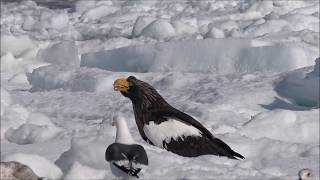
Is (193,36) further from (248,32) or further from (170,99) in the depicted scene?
(170,99)

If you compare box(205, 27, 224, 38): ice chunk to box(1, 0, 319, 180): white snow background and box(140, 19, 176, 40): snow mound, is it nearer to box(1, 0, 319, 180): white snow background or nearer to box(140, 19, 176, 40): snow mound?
box(1, 0, 319, 180): white snow background

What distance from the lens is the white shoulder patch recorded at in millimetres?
4617

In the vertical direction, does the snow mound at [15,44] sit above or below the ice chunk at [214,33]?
above

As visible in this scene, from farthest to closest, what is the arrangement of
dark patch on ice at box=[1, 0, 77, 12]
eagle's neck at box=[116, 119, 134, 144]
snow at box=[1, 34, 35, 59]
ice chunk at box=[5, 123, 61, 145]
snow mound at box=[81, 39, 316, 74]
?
dark patch on ice at box=[1, 0, 77, 12] → snow at box=[1, 34, 35, 59] → snow mound at box=[81, 39, 316, 74] → ice chunk at box=[5, 123, 61, 145] → eagle's neck at box=[116, 119, 134, 144]

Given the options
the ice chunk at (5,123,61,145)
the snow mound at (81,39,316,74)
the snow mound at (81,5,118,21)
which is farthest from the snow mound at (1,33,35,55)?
the ice chunk at (5,123,61,145)

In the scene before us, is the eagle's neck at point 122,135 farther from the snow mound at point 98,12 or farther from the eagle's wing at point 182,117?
the snow mound at point 98,12

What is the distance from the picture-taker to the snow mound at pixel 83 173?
376 cm

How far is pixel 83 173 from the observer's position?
3758 mm

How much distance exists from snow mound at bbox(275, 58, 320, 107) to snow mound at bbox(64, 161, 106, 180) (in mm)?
3912

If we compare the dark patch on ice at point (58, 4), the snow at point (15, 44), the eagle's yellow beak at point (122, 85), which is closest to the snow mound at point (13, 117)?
the eagle's yellow beak at point (122, 85)

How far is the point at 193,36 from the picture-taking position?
1141 centimetres

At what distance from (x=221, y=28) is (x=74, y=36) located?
89.3 inches

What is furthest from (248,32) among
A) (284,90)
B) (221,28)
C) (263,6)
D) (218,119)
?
(218,119)

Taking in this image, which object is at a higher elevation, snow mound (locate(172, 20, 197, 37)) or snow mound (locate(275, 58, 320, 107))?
snow mound (locate(275, 58, 320, 107))
